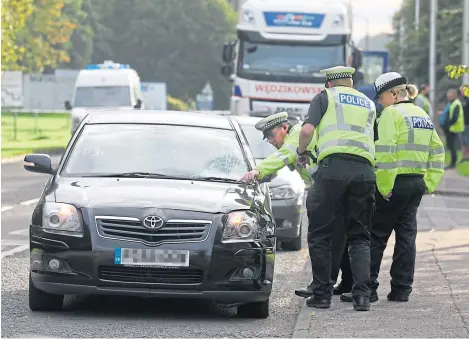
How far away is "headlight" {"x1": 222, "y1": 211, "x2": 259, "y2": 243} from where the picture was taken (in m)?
8.99

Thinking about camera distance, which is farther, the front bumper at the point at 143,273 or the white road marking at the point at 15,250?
the white road marking at the point at 15,250

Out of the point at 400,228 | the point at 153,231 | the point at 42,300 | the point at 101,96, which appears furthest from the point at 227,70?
the point at 153,231

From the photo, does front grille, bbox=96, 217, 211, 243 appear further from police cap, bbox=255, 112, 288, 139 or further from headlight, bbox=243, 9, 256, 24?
headlight, bbox=243, 9, 256, 24

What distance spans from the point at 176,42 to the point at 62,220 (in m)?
100.0

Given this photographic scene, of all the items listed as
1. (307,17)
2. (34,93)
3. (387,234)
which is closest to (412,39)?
(307,17)

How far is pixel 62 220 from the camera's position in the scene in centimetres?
898

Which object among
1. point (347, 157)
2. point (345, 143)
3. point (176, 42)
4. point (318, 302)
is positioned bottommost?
point (176, 42)

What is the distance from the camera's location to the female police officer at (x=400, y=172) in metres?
10.1

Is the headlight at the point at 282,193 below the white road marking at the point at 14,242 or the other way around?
the other way around

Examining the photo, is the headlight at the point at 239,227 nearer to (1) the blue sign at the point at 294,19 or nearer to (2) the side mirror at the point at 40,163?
(2) the side mirror at the point at 40,163

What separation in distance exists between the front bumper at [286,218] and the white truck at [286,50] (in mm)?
14930

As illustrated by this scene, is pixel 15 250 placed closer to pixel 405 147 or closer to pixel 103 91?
pixel 405 147

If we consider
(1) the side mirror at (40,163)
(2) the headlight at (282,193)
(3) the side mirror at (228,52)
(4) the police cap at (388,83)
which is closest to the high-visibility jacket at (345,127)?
(4) the police cap at (388,83)

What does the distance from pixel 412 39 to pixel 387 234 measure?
4657cm
